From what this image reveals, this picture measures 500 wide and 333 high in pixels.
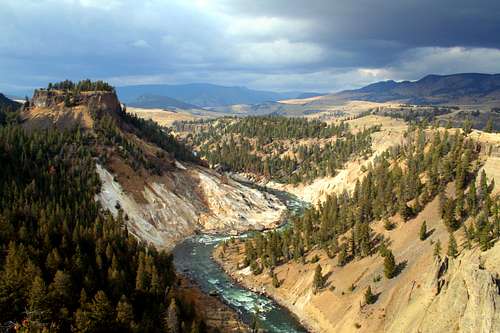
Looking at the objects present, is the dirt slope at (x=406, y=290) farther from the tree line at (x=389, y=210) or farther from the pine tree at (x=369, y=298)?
the tree line at (x=389, y=210)

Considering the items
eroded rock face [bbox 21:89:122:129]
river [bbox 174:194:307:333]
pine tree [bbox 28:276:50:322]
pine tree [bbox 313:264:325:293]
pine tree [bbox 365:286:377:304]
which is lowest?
river [bbox 174:194:307:333]

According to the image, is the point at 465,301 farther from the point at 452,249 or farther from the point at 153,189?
the point at 153,189

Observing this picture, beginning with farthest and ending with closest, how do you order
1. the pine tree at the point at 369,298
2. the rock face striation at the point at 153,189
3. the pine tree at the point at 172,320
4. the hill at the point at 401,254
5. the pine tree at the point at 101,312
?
the rock face striation at the point at 153,189
the pine tree at the point at 369,298
the pine tree at the point at 172,320
the pine tree at the point at 101,312
the hill at the point at 401,254

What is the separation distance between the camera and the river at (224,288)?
64.9 metres

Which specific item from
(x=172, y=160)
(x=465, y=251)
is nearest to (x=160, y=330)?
(x=465, y=251)

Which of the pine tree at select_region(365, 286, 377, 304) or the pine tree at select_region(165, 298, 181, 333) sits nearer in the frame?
the pine tree at select_region(165, 298, 181, 333)

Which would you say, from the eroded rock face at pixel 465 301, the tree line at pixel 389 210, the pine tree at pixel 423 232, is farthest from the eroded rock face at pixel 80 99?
the eroded rock face at pixel 465 301

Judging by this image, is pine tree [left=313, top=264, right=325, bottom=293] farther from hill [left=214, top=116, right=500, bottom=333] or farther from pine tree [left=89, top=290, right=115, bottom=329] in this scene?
pine tree [left=89, top=290, right=115, bottom=329]

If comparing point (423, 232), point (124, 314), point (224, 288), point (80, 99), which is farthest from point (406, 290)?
point (80, 99)

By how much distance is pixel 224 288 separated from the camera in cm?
7706

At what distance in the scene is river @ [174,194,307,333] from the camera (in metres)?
64.9

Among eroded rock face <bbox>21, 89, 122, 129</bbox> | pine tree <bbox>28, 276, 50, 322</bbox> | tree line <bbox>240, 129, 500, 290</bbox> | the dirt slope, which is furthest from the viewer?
eroded rock face <bbox>21, 89, 122, 129</bbox>

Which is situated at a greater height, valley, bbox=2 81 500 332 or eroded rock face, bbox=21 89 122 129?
eroded rock face, bbox=21 89 122 129

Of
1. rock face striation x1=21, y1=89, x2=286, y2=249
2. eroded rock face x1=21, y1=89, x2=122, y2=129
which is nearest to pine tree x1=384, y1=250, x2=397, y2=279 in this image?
rock face striation x1=21, y1=89, x2=286, y2=249
